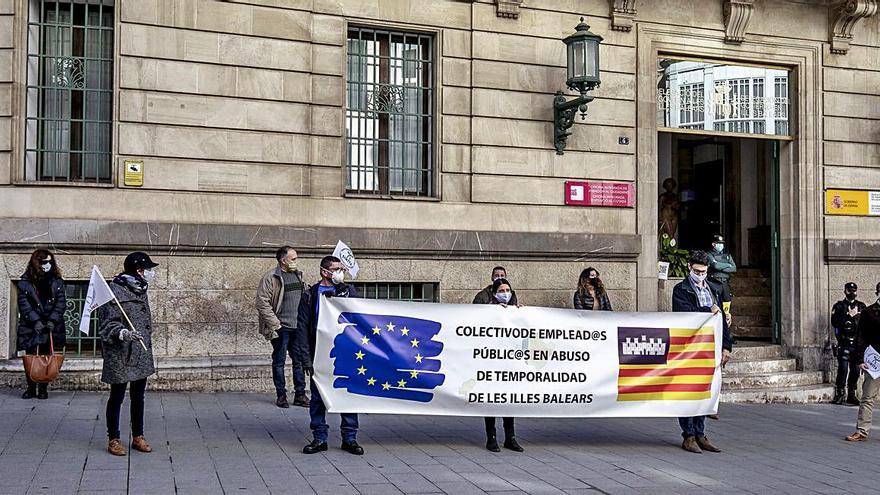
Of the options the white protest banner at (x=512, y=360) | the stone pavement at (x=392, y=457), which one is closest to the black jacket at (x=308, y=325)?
the white protest banner at (x=512, y=360)

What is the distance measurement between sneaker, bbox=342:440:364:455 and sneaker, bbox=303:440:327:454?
202 millimetres

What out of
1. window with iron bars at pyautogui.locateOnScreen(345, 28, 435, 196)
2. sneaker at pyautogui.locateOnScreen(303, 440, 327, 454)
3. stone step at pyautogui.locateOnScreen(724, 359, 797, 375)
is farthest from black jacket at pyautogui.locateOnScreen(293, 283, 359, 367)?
stone step at pyautogui.locateOnScreen(724, 359, 797, 375)

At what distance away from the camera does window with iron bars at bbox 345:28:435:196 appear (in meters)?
14.0

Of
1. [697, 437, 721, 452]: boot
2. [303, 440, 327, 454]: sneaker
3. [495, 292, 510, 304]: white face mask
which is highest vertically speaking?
[495, 292, 510, 304]: white face mask

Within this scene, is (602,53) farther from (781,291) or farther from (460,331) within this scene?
(460,331)

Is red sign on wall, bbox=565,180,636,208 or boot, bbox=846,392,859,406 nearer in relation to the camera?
red sign on wall, bbox=565,180,636,208

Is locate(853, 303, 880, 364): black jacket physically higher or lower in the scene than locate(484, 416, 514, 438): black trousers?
higher

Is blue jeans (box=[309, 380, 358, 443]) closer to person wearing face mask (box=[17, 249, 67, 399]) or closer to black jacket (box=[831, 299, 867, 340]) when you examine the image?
person wearing face mask (box=[17, 249, 67, 399])

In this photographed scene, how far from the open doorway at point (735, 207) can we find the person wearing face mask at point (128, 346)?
11628 mm

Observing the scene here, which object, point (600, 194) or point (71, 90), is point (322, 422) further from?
A: point (600, 194)

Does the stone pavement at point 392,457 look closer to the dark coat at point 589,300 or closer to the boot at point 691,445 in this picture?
the boot at point 691,445

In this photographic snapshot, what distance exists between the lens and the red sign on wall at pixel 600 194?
14695 mm

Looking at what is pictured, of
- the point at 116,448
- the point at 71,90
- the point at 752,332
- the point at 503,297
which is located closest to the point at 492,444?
the point at 503,297

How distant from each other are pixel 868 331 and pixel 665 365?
3089 mm
